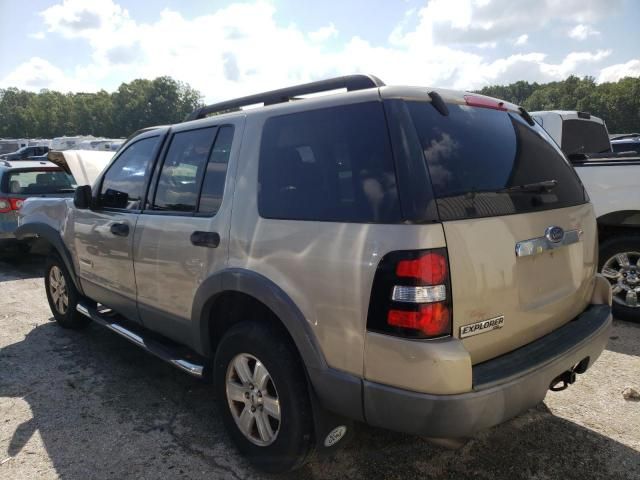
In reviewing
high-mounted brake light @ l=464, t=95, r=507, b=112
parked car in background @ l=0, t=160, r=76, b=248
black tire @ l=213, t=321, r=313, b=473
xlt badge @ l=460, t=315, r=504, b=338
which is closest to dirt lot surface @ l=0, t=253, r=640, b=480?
black tire @ l=213, t=321, r=313, b=473

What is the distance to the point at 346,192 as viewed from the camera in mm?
2109

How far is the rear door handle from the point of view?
2661 mm

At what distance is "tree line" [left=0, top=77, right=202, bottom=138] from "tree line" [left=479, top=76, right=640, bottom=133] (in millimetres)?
67249

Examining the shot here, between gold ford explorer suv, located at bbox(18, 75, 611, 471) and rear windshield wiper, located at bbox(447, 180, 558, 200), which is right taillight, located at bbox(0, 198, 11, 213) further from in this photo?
rear windshield wiper, located at bbox(447, 180, 558, 200)

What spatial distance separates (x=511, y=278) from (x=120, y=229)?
2.66 m

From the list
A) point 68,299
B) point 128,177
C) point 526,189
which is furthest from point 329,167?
point 68,299

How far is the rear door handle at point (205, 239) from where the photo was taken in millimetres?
2661

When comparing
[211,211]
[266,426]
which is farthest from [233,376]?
[211,211]

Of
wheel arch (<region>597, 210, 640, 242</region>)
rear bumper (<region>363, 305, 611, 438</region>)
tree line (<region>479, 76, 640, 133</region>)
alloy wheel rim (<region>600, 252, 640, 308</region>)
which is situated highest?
tree line (<region>479, 76, 640, 133</region>)

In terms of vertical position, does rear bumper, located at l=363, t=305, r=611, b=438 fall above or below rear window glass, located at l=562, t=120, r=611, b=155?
below

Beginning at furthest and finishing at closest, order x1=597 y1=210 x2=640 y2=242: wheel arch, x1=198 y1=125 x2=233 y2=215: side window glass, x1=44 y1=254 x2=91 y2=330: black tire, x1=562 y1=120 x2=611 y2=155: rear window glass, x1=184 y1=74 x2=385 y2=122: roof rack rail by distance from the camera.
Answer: x1=562 y1=120 x2=611 y2=155: rear window glass, x1=44 y1=254 x2=91 y2=330: black tire, x1=597 y1=210 x2=640 y2=242: wheel arch, x1=198 y1=125 x2=233 y2=215: side window glass, x1=184 y1=74 x2=385 y2=122: roof rack rail

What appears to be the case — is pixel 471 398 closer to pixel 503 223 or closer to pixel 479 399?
pixel 479 399

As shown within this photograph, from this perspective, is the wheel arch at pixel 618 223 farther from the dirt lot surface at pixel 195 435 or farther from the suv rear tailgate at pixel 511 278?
the suv rear tailgate at pixel 511 278

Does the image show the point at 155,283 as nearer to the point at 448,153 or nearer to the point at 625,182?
the point at 448,153
